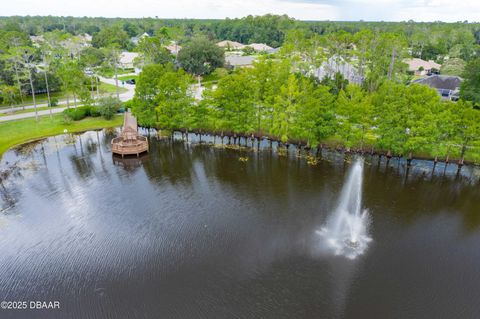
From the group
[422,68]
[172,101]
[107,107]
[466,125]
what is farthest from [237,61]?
[466,125]

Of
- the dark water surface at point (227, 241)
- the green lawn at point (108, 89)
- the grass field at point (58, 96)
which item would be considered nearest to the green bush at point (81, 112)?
the grass field at point (58, 96)

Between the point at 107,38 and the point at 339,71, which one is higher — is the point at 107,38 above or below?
above

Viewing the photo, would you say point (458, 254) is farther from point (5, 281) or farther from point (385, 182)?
point (5, 281)

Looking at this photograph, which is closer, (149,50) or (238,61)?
(149,50)

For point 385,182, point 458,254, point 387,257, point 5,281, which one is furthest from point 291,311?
point 385,182

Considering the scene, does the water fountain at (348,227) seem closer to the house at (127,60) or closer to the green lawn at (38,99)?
the green lawn at (38,99)

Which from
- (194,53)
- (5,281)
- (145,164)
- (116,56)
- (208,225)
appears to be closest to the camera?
(5,281)

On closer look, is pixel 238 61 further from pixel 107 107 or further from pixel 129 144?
pixel 129 144

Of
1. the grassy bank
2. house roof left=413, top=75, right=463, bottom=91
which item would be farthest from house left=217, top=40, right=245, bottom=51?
the grassy bank
